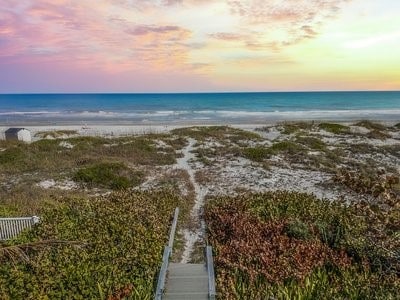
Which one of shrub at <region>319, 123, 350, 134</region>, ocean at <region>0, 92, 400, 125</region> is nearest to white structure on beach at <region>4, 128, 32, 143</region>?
ocean at <region>0, 92, 400, 125</region>

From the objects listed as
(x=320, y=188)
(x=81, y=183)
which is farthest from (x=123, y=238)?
(x=320, y=188)

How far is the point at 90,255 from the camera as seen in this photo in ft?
33.2

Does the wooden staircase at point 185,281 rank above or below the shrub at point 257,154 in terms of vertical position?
below

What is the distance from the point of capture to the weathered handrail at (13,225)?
41.9ft

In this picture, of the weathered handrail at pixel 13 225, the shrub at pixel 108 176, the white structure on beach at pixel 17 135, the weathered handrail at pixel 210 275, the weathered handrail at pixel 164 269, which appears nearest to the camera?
the weathered handrail at pixel 210 275

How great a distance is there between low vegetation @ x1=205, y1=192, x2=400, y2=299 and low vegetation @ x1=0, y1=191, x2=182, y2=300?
6.58 feet

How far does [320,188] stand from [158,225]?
9490 mm

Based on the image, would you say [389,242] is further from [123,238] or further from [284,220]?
[123,238]

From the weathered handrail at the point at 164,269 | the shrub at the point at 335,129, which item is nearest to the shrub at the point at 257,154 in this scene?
the weathered handrail at the point at 164,269

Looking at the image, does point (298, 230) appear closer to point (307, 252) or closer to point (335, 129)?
point (307, 252)

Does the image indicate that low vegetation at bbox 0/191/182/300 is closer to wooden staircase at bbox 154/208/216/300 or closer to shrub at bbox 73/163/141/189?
wooden staircase at bbox 154/208/216/300

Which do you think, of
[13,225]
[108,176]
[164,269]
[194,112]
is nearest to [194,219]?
[164,269]

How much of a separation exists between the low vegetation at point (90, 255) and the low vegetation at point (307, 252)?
201cm

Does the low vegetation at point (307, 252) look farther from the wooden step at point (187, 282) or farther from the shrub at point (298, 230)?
the wooden step at point (187, 282)
